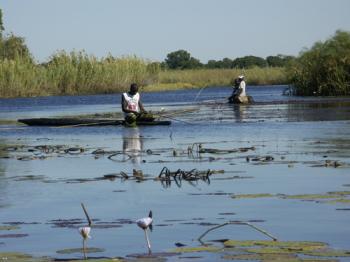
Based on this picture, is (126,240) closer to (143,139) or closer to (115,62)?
(143,139)

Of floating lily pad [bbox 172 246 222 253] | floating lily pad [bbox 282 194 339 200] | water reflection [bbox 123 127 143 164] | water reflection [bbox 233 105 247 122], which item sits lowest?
water reflection [bbox 233 105 247 122]

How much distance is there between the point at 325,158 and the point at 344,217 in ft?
24.2

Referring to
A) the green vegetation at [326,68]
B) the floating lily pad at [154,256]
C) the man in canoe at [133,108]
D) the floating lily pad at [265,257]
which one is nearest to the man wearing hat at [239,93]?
the green vegetation at [326,68]

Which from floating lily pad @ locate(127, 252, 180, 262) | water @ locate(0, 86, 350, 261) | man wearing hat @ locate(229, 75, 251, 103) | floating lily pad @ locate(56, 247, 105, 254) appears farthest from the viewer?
man wearing hat @ locate(229, 75, 251, 103)

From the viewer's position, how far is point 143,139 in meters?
25.2

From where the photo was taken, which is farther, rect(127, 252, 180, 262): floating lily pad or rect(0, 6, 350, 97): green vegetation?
rect(0, 6, 350, 97): green vegetation

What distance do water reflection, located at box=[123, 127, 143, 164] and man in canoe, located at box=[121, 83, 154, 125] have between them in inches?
13.7

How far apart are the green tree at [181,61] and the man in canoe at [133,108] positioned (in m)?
120

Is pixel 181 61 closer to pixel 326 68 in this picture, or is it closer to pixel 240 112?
pixel 326 68

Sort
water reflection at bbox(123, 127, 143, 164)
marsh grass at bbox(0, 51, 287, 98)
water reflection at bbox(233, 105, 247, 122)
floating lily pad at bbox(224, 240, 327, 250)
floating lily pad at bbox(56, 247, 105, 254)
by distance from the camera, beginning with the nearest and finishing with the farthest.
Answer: floating lily pad at bbox(224, 240, 327, 250), floating lily pad at bbox(56, 247, 105, 254), water reflection at bbox(123, 127, 143, 164), water reflection at bbox(233, 105, 247, 122), marsh grass at bbox(0, 51, 287, 98)

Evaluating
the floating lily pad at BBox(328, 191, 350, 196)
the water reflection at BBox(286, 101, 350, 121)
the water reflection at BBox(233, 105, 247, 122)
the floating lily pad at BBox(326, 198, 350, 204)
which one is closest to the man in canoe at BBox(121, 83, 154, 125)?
the water reflection at BBox(233, 105, 247, 122)

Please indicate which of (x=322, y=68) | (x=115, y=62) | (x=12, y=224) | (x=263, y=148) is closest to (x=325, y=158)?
(x=263, y=148)

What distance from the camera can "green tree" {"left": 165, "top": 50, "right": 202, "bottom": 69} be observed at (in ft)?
493

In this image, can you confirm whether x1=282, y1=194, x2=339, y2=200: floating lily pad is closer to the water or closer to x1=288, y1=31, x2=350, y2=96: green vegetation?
the water
